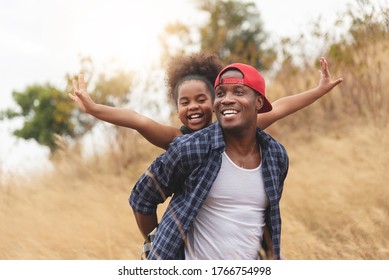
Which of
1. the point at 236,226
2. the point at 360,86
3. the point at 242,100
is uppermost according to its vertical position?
the point at 360,86

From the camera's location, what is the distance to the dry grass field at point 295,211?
438 centimetres

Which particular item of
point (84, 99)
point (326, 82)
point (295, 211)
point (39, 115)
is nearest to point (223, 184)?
point (84, 99)

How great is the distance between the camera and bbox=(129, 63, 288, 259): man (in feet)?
7.05

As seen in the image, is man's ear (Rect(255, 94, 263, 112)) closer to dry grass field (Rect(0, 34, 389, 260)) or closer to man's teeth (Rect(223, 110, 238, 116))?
man's teeth (Rect(223, 110, 238, 116))

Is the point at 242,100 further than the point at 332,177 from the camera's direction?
No

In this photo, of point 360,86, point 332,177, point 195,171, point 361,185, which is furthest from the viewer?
point 360,86

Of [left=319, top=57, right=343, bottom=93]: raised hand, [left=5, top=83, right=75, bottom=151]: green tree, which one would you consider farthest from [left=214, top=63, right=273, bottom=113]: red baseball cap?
[left=5, top=83, right=75, bottom=151]: green tree

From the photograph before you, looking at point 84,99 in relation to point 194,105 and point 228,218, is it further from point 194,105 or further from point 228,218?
point 228,218

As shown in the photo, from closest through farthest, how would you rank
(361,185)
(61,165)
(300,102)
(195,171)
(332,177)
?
(195,171) → (300,102) → (361,185) → (332,177) → (61,165)

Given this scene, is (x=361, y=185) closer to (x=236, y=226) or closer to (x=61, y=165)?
(x=236, y=226)

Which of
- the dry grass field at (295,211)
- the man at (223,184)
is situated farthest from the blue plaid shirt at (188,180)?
the dry grass field at (295,211)

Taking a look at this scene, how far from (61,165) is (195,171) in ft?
27.3

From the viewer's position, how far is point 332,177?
20.7ft
